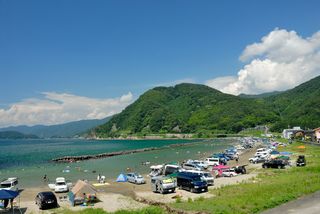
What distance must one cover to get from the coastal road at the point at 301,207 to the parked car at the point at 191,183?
33.7 ft

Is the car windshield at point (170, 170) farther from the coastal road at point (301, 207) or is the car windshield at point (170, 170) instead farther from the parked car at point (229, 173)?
the coastal road at point (301, 207)

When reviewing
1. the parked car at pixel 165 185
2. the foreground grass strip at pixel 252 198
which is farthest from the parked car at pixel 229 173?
the parked car at pixel 165 185

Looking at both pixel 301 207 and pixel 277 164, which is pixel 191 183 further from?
pixel 277 164

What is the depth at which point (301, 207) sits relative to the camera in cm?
2272

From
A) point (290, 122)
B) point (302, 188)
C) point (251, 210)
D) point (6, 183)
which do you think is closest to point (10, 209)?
point (6, 183)

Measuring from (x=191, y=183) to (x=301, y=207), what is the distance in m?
12.9

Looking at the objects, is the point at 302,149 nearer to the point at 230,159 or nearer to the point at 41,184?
the point at 230,159

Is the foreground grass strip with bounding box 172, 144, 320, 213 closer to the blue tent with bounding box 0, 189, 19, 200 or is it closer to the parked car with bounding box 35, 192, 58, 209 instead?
the parked car with bounding box 35, 192, 58, 209

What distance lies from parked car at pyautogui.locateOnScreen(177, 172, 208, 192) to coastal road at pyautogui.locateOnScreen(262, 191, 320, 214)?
10.3 m

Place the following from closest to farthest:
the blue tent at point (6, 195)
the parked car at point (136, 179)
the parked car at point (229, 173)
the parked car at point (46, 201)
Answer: the blue tent at point (6, 195) → the parked car at point (46, 201) → the parked car at point (136, 179) → the parked car at point (229, 173)

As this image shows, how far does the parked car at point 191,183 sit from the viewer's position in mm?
32750

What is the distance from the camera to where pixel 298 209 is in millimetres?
22172

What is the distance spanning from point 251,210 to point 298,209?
337cm

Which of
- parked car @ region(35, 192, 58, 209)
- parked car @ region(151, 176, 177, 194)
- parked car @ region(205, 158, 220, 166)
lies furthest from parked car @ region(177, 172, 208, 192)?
parked car @ region(205, 158, 220, 166)
